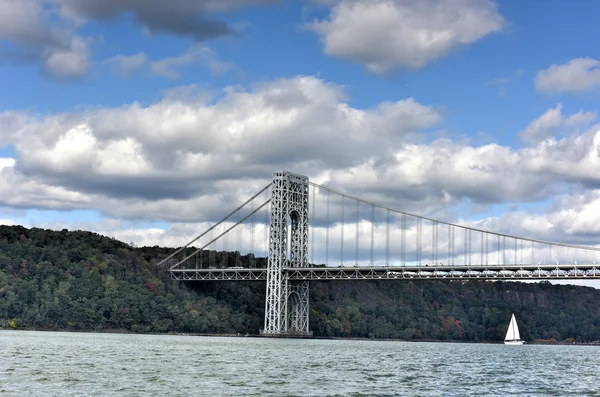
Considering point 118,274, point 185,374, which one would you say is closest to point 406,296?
point 118,274

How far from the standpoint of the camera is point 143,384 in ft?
146

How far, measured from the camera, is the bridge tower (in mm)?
134250

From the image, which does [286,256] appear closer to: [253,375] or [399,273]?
[399,273]

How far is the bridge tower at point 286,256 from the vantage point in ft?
440

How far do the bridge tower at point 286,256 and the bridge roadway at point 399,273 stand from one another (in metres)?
2.10

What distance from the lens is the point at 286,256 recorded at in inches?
5364

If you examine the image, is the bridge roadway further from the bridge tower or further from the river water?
the river water

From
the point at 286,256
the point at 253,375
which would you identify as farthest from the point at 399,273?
the point at 253,375

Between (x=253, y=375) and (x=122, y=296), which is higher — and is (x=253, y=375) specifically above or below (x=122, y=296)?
below

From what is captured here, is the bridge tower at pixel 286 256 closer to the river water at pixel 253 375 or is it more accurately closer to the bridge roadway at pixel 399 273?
the bridge roadway at pixel 399 273

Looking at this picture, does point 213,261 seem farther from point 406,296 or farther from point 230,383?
point 230,383

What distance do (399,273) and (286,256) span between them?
20.0m

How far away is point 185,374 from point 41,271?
280 feet

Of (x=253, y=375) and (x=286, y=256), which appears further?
(x=286, y=256)
